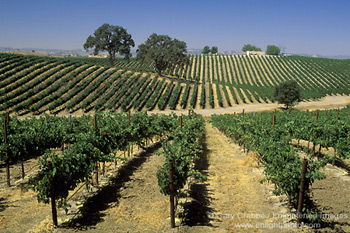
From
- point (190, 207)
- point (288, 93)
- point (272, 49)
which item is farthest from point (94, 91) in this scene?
point (272, 49)

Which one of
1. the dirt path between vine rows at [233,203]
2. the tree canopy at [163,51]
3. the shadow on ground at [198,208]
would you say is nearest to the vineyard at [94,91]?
the tree canopy at [163,51]

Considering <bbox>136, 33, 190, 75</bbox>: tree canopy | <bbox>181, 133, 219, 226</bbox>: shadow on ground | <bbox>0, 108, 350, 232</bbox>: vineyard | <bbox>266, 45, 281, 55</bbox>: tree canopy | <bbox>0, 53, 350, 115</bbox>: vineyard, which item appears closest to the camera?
<bbox>0, 108, 350, 232</bbox>: vineyard

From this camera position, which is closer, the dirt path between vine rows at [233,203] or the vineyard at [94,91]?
the dirt path between vine rows at [233,203]

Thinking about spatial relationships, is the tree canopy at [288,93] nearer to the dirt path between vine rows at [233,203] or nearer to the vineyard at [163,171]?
the vineyard at [163,171]

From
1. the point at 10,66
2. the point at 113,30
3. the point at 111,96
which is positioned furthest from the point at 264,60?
the point at 10,66

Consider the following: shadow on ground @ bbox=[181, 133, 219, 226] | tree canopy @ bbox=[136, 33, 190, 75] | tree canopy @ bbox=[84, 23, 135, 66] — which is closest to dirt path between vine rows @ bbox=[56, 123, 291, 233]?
shadow on ground @ bbox=[181, 133, 219, 226]

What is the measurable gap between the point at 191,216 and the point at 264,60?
11048cm

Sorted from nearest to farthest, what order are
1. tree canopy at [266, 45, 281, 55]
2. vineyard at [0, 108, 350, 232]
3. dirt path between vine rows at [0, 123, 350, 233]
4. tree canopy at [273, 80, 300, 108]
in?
dirt path between vine rows at [0, 123, 350, 233], vineyard at [0, 108, 350, 232], tree canopy at [273, 80, 300, 108], tree canopy at [266, 45, 281, 55]

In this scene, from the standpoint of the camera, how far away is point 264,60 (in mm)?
109375

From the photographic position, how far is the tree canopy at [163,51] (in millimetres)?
61625

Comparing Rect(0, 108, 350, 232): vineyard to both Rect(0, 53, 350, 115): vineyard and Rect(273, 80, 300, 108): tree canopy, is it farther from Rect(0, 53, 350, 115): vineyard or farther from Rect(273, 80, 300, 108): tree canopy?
Rect(273, 80, 300, 108): tree canopy

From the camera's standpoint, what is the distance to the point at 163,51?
62.6 metres

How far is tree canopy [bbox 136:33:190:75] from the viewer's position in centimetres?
6162

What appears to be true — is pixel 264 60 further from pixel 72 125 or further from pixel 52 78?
pixel 72 125
